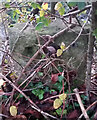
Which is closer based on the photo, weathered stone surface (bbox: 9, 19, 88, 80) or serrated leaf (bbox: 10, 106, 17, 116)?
serrated leaf (bbox: 10, 106, 17, 116)

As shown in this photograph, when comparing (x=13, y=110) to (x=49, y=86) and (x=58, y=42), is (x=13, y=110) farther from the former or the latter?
(x=58, y=42)

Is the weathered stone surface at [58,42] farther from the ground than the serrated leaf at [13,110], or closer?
farther from the ground

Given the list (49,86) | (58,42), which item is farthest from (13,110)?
(58,42)

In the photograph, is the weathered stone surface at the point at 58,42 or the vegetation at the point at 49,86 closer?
the vegetation at the point at 49,86

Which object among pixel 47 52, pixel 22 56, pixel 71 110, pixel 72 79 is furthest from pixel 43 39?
pixel 71 110

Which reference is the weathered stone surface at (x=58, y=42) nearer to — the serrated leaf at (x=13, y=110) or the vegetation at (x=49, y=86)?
the vegetation at (x=49, y=86)

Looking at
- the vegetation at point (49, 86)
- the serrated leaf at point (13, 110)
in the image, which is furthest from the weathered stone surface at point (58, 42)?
the serrated leaf at point (13, 110)

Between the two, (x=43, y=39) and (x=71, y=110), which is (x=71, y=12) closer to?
(x=43, y=39)

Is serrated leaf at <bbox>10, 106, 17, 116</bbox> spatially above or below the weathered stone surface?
below

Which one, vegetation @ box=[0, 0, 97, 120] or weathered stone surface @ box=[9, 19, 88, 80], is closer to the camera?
vegetation @ box=[0, 0, 97, 120]

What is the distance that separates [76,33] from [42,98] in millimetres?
554

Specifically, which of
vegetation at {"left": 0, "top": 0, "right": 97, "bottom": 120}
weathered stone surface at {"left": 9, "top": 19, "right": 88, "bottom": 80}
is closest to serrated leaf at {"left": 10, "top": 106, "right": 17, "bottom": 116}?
vegetation at {"left": 0, "top": 0, "right": 97, "bottom": 120}

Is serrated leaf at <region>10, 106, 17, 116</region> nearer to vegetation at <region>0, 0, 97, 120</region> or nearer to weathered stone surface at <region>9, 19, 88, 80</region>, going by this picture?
vegetation at <region>0, 0, 97, 120</region>

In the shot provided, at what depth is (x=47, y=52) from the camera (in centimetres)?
108
